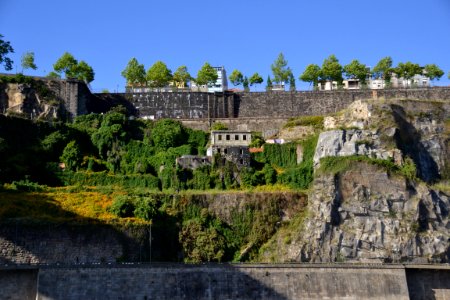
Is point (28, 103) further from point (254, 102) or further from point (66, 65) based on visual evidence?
point (254, 102)

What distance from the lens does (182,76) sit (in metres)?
96.1

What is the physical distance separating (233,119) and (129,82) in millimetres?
20895

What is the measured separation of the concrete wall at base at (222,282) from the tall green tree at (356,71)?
139ft

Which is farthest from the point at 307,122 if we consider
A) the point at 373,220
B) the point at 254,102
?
the point at 373,220

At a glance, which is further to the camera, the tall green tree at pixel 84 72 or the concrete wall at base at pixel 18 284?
the tall green tree at pixel 84 72

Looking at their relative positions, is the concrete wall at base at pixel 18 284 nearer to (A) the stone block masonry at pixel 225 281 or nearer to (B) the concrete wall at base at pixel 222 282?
(A) the stone block masonry at pixel 225 281

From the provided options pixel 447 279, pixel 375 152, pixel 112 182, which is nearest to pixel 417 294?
pixel 447 279

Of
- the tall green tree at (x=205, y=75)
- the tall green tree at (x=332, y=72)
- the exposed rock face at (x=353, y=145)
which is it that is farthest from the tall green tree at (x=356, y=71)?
the exposed rock face at (x=353, y=145)

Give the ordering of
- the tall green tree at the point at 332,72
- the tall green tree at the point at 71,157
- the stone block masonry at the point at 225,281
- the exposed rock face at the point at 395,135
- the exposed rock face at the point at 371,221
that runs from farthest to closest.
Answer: the tall green tree at the point at 332,72, the tall green tree at the point at 71,157, the exposed rock face at the point at 395,135, the exposed rock face at the point at 371,221, the stone block masonry at the point at 225,281

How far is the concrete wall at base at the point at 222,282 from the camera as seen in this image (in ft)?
153

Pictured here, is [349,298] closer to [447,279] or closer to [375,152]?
[447,279]

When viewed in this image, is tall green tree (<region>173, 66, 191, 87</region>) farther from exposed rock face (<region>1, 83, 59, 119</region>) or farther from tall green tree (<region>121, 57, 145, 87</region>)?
exposed rock face (<region>1, 83, 59, 119</region>)

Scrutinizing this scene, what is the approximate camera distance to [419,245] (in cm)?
5581

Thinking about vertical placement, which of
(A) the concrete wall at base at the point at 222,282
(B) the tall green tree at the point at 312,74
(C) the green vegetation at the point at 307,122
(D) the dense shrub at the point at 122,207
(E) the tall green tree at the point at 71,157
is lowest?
(A) the concrete wall at base at the point at 222,282
